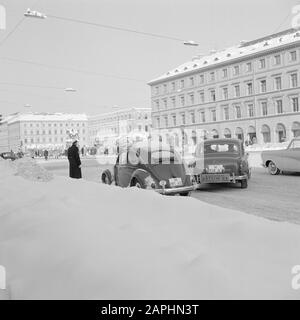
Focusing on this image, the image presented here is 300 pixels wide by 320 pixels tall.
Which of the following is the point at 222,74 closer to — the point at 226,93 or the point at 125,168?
the point at 226,93

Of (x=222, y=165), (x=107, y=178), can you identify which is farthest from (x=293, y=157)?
(x=107, y=178)

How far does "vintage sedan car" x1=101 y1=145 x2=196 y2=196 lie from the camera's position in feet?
30.9

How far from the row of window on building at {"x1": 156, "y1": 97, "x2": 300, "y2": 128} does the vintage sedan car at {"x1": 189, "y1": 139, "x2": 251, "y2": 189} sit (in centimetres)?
5139

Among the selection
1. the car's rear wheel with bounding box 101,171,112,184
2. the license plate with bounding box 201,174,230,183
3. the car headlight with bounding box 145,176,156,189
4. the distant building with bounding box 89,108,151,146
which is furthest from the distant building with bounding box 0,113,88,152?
the car headlight with bounding box 145,176,156,189

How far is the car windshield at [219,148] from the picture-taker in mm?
12719

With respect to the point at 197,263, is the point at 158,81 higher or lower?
higher

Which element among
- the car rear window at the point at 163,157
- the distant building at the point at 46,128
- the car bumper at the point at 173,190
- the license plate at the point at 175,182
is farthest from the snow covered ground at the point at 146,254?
the distant building at the point at 46,128

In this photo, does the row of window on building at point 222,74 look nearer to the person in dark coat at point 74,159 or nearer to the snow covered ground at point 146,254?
the person in dark coat at point 74,159

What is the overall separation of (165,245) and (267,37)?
2811 inches

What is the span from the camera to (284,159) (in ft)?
50.0

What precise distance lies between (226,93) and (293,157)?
5853 centimetres
